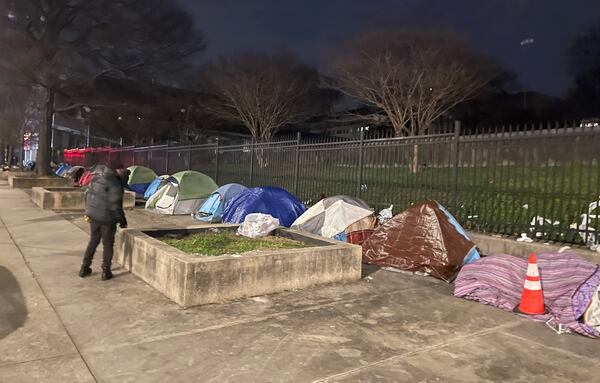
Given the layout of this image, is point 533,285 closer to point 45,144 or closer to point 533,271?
point 533,271

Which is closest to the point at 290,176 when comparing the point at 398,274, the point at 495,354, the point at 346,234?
the point at 346,234

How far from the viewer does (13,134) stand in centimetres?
4628

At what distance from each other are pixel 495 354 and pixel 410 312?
1.29 metres

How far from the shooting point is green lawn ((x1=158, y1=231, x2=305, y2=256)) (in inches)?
259

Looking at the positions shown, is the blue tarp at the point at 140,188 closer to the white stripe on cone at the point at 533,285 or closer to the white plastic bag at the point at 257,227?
the white plastic bag at the point at 257,227

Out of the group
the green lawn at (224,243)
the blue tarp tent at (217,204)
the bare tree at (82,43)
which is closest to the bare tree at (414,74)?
the bare tree at (82,43)

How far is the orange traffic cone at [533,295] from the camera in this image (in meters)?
5.58

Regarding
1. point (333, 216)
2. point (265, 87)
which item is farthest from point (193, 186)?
point (265, 87)

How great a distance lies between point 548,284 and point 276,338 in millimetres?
3258

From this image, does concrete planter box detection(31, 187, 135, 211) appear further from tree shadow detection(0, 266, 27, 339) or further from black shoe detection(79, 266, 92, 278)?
black shoe detection(79, 266, 92, 278)

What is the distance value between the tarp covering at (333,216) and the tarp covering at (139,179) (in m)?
11.3

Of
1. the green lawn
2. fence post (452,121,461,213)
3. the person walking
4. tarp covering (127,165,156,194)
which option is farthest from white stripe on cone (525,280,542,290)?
tarp covering (127,165,156,194)

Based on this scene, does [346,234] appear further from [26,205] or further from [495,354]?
[26,205]

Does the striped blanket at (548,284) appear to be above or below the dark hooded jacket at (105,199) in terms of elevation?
below
